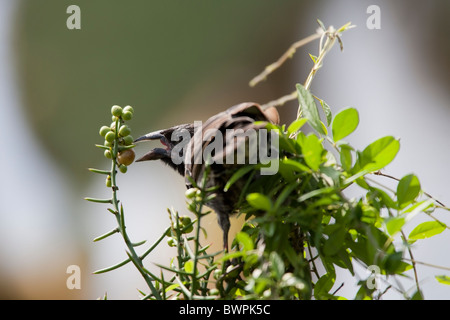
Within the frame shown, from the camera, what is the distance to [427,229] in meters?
0.84

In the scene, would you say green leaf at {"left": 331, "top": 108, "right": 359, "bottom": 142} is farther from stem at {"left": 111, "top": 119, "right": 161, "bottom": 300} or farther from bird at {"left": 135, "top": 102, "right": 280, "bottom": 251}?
stem at {"left": 111, "top": 119, "right": 161, "bottom": 300}

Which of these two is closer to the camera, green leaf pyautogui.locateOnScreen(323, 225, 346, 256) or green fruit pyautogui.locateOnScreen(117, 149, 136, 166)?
green leaf pyautogui.locateOnScreen(323, 225, 346, 256)

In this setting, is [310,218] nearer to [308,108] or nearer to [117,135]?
[308,108]

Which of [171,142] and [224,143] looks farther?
[171,142]

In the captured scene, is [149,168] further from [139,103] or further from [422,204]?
[422,204]

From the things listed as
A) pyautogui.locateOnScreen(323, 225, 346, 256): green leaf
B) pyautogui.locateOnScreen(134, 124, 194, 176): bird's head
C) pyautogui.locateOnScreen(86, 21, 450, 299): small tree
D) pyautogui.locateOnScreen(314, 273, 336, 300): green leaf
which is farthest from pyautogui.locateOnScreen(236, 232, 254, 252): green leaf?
pyautogui.locateOnScreen(134, 124, 194, 176): bird's head

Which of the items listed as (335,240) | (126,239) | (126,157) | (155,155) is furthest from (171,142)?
(335,240)

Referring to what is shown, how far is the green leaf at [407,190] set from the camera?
2.54 feet

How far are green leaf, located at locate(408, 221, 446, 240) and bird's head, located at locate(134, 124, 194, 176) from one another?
33.6 inches

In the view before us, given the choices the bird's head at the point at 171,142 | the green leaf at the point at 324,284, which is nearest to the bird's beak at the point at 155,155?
the bird's head at the point at 171,142

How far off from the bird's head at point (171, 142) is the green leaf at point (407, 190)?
2.93 ft

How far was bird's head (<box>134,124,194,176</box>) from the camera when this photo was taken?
1.60 metres

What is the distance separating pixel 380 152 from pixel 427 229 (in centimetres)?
16

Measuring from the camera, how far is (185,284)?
2.68 feet
